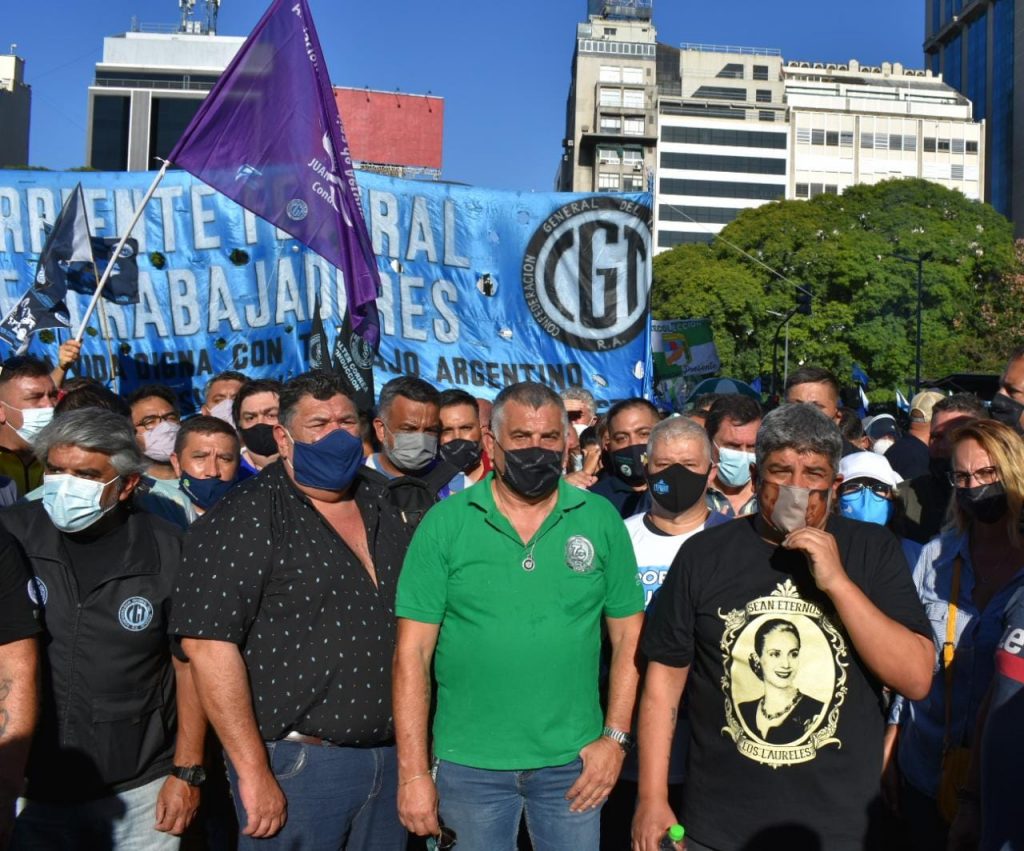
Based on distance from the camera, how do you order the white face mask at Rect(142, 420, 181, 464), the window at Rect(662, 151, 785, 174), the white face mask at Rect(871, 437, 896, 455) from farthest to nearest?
the window at Rect(662, 151, 785, 174) → the white face mask at Rect(871, 437, 896, 455) → the white face mask at Rect(142, 420, 181, 464)

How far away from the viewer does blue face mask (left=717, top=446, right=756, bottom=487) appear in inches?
195

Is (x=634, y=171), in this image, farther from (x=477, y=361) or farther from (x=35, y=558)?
(x=35, y=558)

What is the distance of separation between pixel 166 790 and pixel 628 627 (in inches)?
59.2


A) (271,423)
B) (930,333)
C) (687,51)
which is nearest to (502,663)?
(271,423)

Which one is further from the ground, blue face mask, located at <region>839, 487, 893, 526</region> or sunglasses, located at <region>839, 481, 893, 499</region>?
sunglasses, located at <region>839, 481, 893, 499</region>

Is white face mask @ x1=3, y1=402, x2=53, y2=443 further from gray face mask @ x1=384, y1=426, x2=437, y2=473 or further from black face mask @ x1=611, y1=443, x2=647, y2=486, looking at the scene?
black face mask @ x1=611, y1=443, x2=647, y2=486

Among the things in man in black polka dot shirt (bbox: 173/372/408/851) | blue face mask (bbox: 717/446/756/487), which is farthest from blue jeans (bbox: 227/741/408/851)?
blue face mask (bbox: 717/446/756/487)

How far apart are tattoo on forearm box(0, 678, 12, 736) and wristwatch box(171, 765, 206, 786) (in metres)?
0.57

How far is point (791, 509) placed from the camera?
301 centimetres

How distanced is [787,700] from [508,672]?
80 centimetres

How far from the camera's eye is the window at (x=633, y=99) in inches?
3684

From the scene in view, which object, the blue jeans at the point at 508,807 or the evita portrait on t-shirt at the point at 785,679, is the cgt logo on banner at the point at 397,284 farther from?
the evita portrait on t-shirt at the point at 785,679

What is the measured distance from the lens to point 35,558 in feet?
11.3

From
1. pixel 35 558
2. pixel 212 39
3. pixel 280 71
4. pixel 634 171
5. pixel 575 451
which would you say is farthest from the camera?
pixel 212 39
